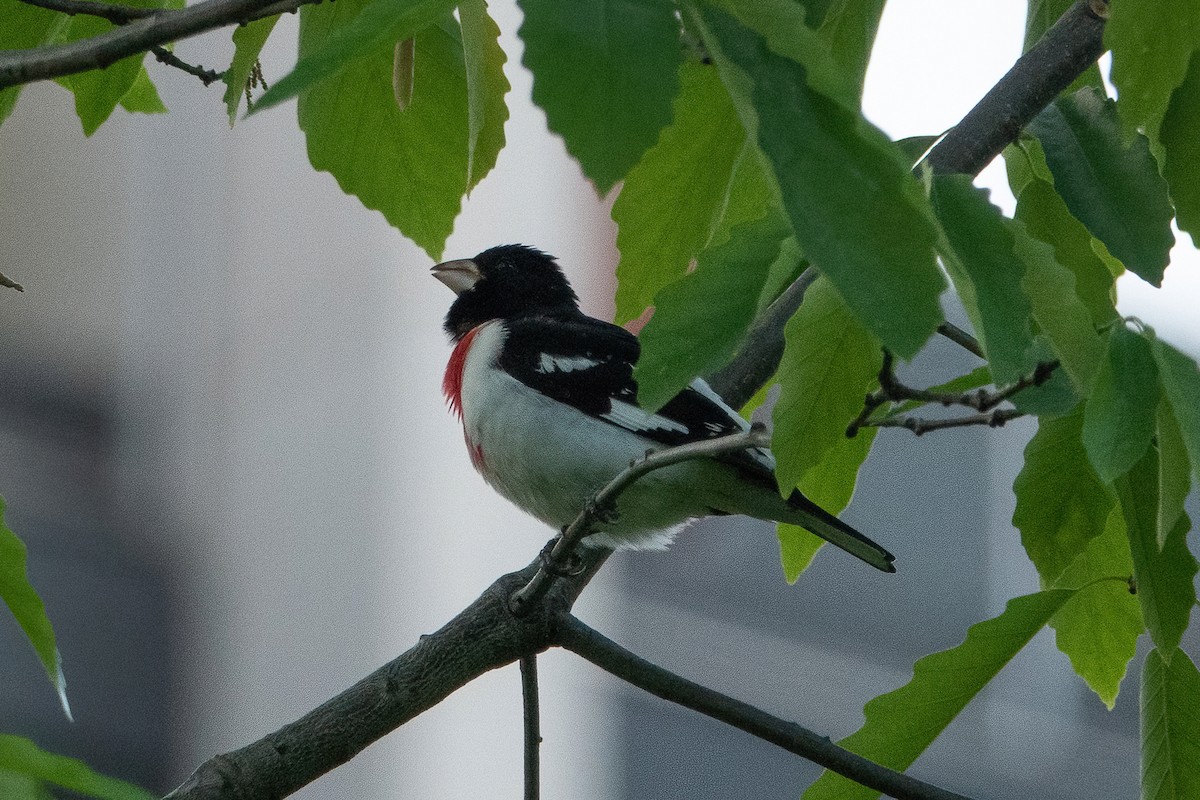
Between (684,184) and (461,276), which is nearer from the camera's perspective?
(684,184)

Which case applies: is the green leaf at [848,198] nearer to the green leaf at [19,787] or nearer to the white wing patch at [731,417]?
the green leaf at [19,787]

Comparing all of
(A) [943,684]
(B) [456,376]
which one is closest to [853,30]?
(A) [943,684]

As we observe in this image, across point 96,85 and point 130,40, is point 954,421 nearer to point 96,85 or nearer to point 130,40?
point 130,40

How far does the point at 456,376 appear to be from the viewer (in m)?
2.95

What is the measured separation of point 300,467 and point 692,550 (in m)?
1.98

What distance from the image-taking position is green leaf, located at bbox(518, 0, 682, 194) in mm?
663

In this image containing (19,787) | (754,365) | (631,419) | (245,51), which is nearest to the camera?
(19,787)

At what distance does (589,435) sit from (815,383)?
62.5 inches

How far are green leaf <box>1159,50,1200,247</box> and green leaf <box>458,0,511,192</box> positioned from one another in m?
0.53

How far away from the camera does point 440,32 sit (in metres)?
1.40

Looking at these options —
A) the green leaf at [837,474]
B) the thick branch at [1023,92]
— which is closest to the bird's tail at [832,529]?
the green leaf at [837,474]

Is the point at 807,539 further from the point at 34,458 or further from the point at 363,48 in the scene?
the point at 34,458

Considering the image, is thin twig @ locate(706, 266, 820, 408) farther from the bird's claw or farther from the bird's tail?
the bird's claw

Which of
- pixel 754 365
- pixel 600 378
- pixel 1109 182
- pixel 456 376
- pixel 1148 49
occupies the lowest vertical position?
pixel 1148 49
